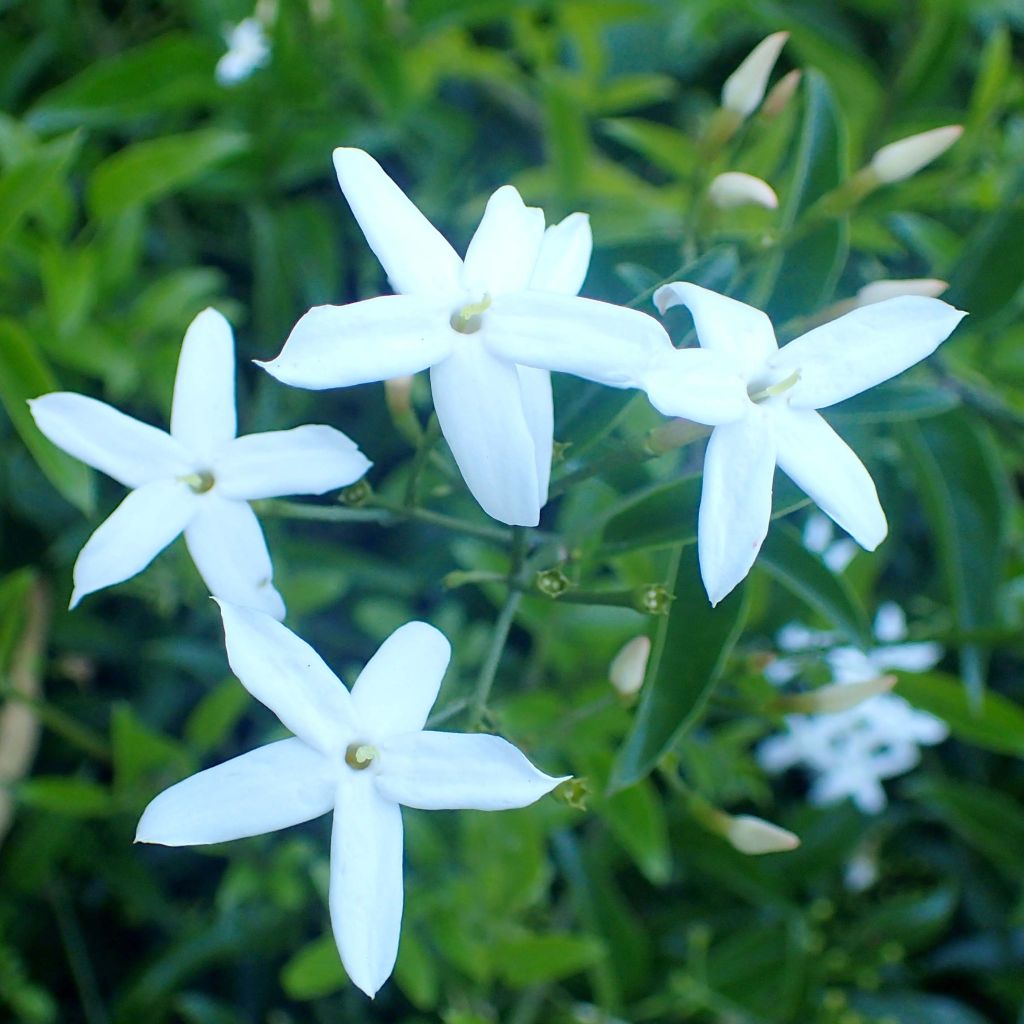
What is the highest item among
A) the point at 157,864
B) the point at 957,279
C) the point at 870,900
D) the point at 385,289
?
the point at 957,279

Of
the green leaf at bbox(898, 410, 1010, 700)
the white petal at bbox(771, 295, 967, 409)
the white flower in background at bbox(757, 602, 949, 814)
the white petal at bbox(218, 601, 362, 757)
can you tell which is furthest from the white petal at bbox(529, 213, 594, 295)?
the white flower in background at bbox(757, 602, 949, 814)

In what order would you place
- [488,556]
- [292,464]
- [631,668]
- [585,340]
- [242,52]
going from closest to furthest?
1. [585,340]
2. [292,464]
3. [631,668]
4. [488,556]
5. [242,52]

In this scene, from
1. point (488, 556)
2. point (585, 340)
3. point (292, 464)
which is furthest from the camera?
point (488, 556)

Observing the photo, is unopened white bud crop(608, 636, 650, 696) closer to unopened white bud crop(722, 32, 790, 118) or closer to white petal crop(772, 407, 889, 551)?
white petal crop(772, 407, 889, 551)

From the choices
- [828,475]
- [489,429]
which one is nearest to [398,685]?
[489,429]

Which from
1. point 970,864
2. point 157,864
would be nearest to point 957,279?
point 970,864

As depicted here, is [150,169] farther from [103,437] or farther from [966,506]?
[966,506]

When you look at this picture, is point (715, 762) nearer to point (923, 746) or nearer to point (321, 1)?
point (923, 746)
